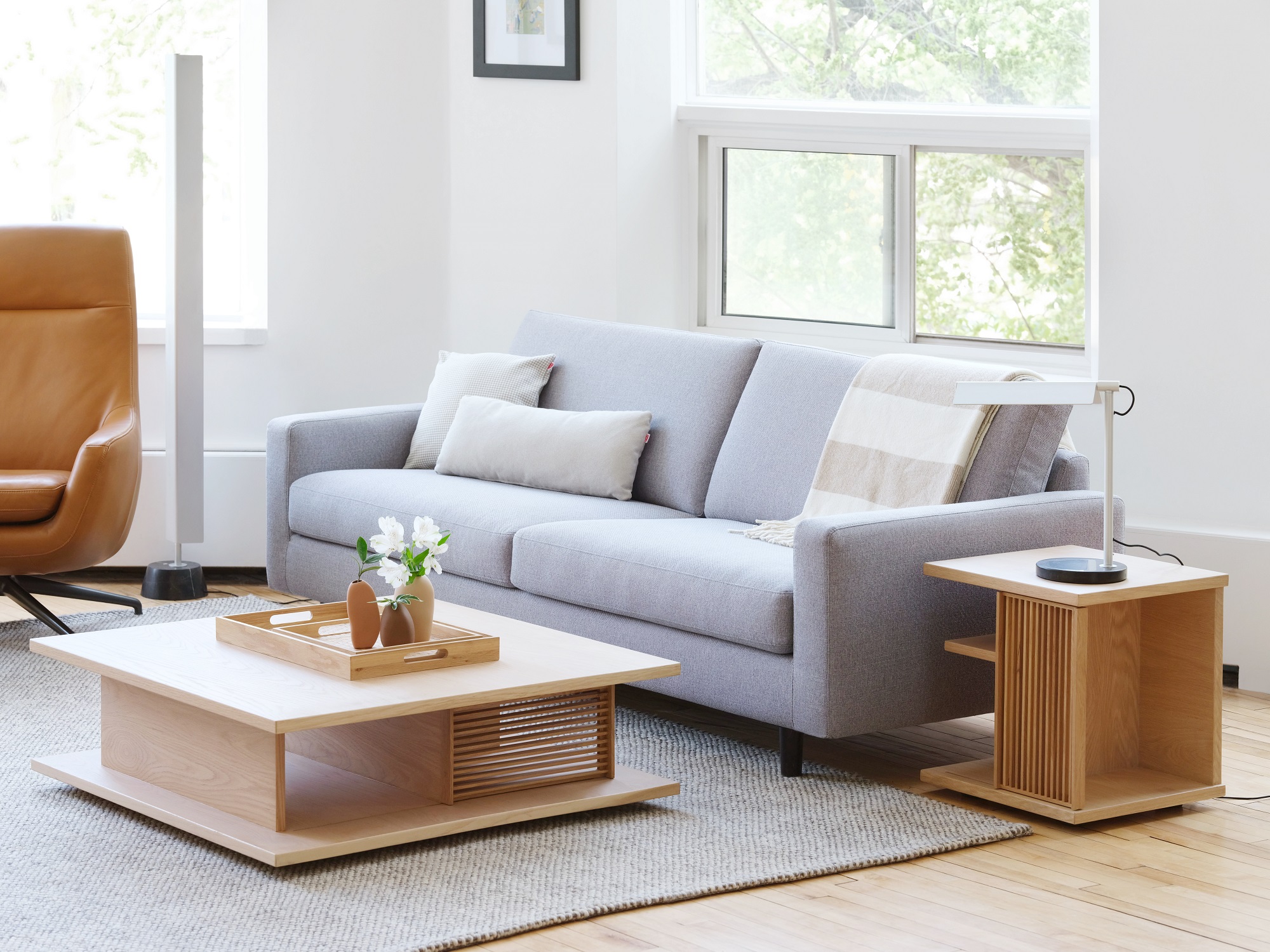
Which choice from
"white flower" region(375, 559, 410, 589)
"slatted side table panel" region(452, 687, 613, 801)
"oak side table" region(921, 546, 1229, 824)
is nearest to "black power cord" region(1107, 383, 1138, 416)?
"oak side table" region(921, 546, 1229, 824)

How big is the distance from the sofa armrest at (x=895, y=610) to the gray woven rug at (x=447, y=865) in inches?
7.8

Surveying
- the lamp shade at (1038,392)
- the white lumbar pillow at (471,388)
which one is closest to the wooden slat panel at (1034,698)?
the lamp shade at (1038,392)

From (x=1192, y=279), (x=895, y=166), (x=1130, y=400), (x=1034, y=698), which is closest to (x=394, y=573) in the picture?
(x=1034, y=698)

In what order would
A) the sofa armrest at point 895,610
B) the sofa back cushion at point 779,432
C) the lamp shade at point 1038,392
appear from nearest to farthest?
1. the lamp shade at point 1038,392
2. the sofa armrest at point 895,610
3. the sofa back cushion at point 779,432

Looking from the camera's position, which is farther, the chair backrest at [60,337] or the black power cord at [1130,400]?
the chair backrest at [60,337]

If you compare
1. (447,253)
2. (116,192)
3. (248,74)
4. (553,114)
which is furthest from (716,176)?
(116,192)

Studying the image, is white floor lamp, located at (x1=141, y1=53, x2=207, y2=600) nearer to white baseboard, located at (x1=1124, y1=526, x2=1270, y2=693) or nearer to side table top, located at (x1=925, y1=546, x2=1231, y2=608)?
side table top, located at (x1=925, y1=546, x2=1231, y2=608)

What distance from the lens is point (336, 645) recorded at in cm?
308

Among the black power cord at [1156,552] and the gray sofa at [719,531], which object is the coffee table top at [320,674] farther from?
the black power cord at [1156,552]

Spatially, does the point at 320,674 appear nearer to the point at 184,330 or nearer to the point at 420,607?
the point at 420,607

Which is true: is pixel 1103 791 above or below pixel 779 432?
below

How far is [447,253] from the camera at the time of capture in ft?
18.1

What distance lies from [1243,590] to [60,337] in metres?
3.36

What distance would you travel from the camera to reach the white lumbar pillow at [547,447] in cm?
430
